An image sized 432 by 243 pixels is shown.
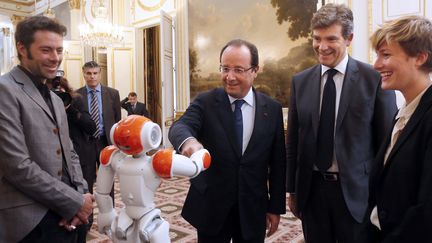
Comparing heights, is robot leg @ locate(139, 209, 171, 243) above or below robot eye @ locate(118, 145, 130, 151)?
below

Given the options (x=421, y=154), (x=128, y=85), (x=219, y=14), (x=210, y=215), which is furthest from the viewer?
(x=128, y=85)

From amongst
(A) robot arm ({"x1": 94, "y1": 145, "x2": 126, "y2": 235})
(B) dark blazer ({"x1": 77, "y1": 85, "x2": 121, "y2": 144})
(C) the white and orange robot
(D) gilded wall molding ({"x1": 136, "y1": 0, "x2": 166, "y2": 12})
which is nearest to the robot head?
(C) the white and orange robot

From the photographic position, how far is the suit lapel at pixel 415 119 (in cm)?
129

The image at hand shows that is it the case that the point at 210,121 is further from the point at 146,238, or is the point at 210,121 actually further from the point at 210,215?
the point at 146,238

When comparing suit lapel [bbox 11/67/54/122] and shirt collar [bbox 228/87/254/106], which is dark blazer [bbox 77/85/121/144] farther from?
shirt collar [bbox 228/87/254/106]

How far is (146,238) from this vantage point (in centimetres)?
136

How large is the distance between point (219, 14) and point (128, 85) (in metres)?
3.31

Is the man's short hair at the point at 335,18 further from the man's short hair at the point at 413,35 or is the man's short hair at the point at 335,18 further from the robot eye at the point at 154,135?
the robot eye at the point at 154,135

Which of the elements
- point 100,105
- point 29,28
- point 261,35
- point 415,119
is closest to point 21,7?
point 261,35

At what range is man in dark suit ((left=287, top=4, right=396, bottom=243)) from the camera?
1.80 metres

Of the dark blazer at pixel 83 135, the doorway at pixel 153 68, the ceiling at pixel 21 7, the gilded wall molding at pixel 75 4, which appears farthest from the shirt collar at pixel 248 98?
the ceiling at pixel 21 7

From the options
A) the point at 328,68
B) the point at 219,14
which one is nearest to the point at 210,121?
the point at 328,68

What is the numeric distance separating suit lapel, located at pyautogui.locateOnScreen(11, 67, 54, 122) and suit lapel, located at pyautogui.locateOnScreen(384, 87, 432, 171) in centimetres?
152

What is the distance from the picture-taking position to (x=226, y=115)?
5.93 feet
